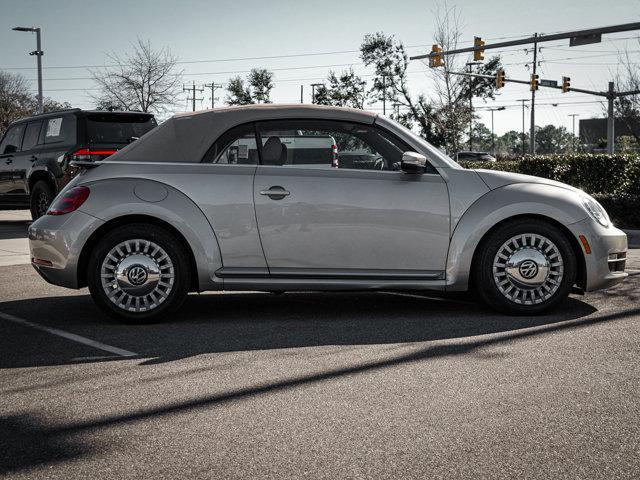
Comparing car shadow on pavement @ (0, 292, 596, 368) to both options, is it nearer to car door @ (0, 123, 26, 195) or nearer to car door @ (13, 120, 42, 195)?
car door @ (13, 120, 42, 195)

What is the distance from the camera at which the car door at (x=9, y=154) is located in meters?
16.1

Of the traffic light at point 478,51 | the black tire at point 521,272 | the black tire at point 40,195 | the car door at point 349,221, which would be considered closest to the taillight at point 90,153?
the black tire at point 40,195

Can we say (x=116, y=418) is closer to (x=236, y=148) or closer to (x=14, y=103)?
(x=236, y=148)

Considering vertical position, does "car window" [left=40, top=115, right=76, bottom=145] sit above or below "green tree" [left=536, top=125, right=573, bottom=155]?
below

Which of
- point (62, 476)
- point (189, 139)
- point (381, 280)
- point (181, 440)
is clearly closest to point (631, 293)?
point (381, 280)

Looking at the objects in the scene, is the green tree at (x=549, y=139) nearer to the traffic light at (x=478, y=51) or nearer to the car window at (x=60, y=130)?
the traffic light at (x=478, y=51)

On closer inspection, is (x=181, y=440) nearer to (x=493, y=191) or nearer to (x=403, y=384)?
(x=403, y=384)

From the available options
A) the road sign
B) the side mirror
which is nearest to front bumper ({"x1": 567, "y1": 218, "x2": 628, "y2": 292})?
the side mirror

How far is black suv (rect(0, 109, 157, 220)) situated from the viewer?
47.8 feet

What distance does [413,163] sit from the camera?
20.2 ft

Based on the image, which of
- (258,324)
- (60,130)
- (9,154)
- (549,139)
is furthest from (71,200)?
(549,139)

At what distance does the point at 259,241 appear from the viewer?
6164 millimetres

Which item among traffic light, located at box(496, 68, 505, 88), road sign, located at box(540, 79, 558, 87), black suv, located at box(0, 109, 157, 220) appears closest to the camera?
black suv, located at box(0, 109, 157, 220)

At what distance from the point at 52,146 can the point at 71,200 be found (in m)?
9.55
